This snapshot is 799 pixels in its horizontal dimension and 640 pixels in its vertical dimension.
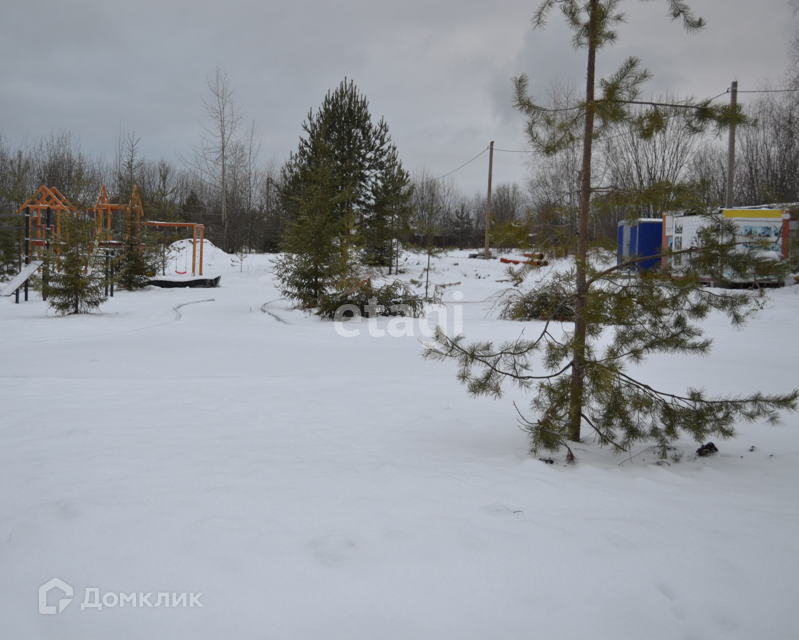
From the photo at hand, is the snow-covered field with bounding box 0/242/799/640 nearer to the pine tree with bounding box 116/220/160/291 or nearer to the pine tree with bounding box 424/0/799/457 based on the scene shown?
the pine tree with bounding box 424/0/799/457

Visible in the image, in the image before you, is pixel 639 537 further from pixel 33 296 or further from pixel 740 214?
pixel 33 296

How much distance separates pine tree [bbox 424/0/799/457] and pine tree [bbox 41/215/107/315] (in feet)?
31.9

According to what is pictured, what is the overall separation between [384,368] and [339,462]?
11.5 feet

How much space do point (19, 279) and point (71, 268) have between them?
339 cm

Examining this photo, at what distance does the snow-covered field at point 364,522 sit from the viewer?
1999 millimetres

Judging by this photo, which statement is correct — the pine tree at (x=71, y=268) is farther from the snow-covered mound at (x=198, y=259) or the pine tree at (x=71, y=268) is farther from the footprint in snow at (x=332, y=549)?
the snow-covered mound at (x=198, y=259)

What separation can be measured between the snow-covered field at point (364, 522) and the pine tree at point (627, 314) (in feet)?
1.04

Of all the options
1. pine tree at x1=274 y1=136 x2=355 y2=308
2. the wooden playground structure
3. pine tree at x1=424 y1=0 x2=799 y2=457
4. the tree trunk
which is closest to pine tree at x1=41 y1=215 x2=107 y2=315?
the wooden playground structure

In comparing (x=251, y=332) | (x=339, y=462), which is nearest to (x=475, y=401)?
(x=339, y=462)

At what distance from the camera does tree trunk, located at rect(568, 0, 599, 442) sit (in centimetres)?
371

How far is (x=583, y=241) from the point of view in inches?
152

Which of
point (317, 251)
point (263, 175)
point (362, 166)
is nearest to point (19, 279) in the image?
point (317, 251)

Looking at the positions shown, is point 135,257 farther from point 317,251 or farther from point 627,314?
point 627,314

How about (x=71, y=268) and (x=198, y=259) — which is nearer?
(x=71, y=268)
